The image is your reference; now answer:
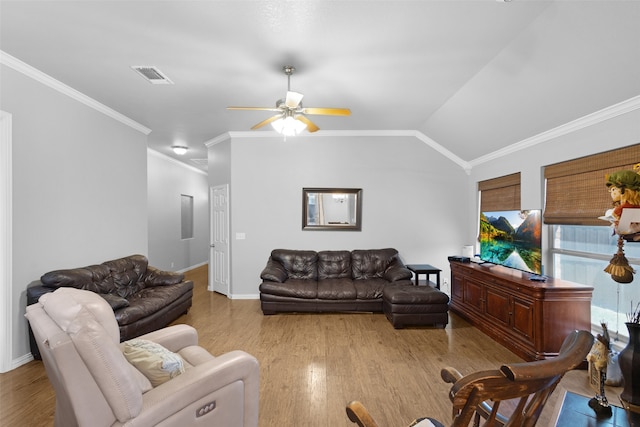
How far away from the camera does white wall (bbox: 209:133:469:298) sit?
5598mm

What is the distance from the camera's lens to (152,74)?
329 cm

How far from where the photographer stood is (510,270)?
12.6 feet

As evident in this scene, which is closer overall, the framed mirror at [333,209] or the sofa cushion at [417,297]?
the sofa cushion at [417,297]

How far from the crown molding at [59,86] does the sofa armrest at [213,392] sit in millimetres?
3485

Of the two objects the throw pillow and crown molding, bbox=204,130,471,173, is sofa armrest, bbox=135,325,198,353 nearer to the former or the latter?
the throw pillow

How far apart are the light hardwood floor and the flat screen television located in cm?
99

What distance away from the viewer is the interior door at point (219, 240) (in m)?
5.78

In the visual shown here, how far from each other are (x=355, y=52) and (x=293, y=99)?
2.37 feet

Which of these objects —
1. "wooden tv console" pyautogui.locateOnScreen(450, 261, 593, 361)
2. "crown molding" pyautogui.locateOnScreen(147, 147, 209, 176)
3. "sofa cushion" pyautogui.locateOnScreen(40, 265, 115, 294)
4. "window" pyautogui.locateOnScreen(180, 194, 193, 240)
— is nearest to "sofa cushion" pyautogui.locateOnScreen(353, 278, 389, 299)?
"wooden tv console" pyautogui.locateOnScreen(450, 261, 593, 361)

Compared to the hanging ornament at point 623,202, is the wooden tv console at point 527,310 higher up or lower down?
lower down

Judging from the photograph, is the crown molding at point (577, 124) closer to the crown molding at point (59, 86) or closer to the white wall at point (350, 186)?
the white wall at point (350, 186)

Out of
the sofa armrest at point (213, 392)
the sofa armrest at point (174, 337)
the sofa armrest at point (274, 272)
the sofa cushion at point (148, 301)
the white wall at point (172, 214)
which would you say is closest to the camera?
the sofa armrest at point (213, 392)

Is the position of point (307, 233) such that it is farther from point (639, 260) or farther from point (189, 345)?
point (639, 260)

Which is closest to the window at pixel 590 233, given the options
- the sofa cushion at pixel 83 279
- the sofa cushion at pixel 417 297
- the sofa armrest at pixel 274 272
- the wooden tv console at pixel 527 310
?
the wooden tv console at pixel 527 310
